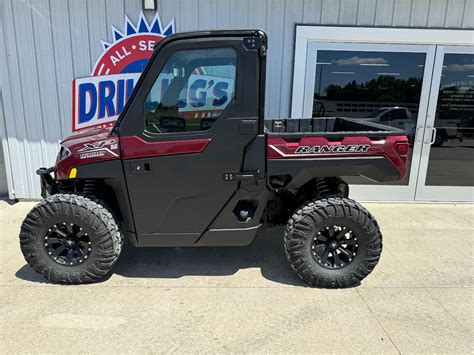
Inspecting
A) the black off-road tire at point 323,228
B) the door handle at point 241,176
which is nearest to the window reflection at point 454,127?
the black off-road tire at point 323,228

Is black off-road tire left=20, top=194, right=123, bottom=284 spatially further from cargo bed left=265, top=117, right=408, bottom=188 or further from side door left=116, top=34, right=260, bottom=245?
cargo bed left=265, top=117, right=408, bottom=188

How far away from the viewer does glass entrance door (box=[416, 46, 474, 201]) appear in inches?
202

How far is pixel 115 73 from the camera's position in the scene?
5.06m

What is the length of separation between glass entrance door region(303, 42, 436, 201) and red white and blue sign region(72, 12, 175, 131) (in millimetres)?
2311

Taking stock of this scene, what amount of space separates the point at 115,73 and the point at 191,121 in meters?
2.91

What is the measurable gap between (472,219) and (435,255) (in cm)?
169

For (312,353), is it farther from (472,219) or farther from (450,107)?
(450,107)

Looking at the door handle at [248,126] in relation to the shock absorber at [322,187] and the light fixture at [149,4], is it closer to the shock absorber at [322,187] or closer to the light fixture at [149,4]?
the shock absorber at [322,187]

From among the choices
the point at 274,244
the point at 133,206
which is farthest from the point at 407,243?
the point at 133,206

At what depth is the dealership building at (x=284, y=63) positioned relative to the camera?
16.0 feet

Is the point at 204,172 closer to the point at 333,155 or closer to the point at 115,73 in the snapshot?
the point at 333,155

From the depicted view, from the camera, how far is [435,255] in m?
3.77

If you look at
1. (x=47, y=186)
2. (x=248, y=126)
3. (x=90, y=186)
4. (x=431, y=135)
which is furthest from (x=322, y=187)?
(x=431, y=135)

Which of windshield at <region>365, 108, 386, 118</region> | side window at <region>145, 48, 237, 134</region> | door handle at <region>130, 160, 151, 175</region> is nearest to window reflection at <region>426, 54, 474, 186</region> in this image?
windshield at <region>365, 108, 386, 118</region>
